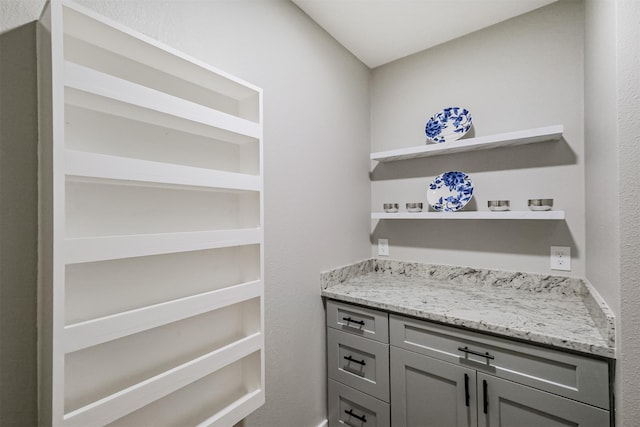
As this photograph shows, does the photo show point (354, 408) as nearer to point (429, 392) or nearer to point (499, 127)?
point (429, 392)

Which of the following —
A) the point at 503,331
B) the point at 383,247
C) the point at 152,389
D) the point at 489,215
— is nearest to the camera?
the point at 152,389

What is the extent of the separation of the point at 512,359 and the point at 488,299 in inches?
15.0

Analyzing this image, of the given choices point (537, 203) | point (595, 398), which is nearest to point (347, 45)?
point (537, 203)

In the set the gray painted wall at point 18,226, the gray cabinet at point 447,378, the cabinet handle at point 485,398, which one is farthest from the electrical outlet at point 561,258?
the gray painted wall at point 18,226

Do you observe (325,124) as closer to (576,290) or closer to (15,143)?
(15,143)

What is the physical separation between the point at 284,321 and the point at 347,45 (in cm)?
179

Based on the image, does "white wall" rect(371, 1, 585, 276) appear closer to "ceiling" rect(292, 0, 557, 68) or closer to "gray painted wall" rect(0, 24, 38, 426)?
"ceiling" rect(292, 0, 557, 68)

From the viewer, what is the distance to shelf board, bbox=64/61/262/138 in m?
0.69

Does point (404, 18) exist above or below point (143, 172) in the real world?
above

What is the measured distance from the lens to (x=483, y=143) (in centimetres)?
161

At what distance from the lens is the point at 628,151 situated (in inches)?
33.3

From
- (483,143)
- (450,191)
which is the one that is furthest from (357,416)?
(483,143)

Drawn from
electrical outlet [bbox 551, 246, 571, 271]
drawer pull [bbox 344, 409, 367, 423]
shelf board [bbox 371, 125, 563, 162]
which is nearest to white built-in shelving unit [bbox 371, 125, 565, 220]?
shelf board [bbox 371, 125, 563, 162]

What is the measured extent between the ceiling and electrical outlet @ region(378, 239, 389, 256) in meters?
1.36
